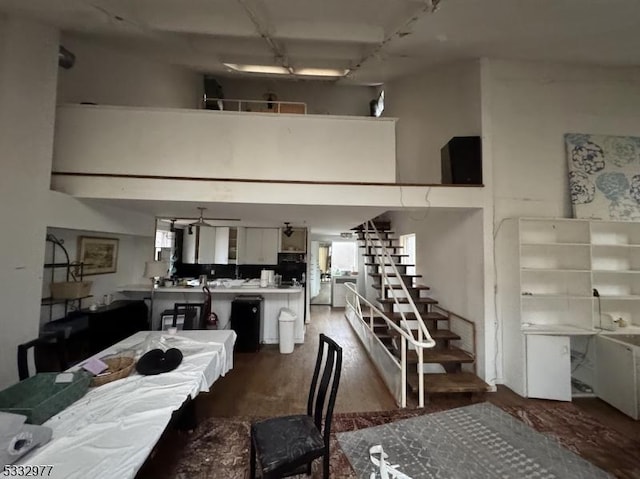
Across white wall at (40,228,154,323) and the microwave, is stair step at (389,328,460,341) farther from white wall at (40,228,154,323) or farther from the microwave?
white wall at (40,228,154,323)

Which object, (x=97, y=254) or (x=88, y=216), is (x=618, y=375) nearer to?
(x=88, y=216)

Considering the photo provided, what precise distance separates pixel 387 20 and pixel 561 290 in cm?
392

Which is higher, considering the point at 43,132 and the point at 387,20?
the point at 387,20

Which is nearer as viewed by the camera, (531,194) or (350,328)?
(531,194)

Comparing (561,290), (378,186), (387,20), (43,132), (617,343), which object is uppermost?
(387,20)

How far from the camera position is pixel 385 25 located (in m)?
3.37

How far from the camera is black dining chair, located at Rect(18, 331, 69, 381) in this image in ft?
5.94

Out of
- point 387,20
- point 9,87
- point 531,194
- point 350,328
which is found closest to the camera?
point 9,87

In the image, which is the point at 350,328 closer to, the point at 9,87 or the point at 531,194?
the point at 531,194

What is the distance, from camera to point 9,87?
2572 millimetres

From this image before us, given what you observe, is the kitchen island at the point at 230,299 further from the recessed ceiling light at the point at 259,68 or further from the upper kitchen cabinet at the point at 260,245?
the recessed ceiling light at the point at 259,68

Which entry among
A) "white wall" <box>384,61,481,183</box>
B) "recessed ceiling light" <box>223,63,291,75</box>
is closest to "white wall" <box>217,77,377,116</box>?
"white wall" <box>384,61,481,183</box>

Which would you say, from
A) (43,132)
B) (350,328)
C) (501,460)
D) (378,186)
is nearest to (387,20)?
(378,186)

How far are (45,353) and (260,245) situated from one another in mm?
4032
